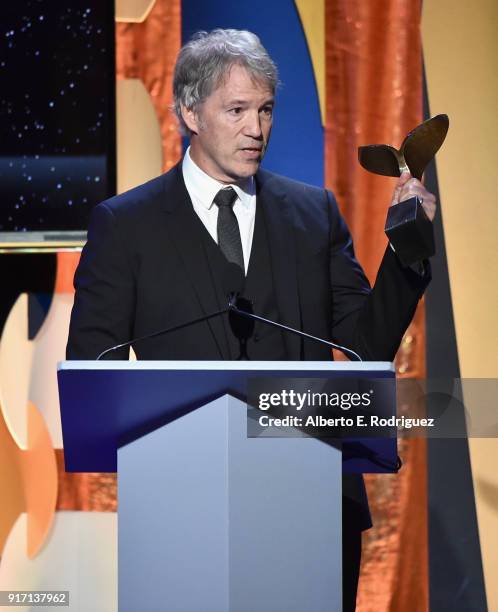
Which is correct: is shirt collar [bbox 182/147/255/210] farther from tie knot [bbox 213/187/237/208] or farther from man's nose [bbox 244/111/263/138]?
man's nose [bbox 244/111/263/138]

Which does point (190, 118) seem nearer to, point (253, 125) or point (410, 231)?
point (253, 125)

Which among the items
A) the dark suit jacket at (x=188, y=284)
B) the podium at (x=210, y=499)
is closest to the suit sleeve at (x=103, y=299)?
the dark suit jacket at (x=188, y=284)

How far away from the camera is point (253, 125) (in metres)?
1.80

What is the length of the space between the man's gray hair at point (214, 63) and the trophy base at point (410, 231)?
459 mm

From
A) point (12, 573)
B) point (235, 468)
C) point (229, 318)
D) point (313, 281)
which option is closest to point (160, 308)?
point (229, 318)

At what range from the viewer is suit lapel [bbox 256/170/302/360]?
177 cm

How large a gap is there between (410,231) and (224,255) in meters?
0.43

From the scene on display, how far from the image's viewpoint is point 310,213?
1934 mm

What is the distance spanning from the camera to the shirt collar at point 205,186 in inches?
73.9

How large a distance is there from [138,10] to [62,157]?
487 mm

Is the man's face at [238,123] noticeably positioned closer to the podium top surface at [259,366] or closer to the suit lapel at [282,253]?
the suit lapel at [282,253]

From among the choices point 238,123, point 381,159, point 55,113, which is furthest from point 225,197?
point 55,113

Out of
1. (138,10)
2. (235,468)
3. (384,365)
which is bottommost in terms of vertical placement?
(235,468)

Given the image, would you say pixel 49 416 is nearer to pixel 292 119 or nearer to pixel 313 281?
pixel 292 119
